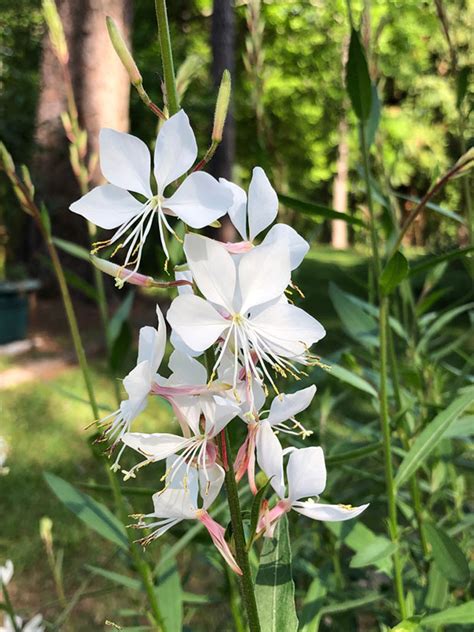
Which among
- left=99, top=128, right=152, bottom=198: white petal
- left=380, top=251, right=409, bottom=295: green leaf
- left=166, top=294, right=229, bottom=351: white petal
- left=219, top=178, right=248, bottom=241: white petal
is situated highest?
left=99, top=128, right=152, bottom=198: white petal

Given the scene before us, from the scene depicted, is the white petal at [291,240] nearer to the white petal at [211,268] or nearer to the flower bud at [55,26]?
the white petal at [211,268]

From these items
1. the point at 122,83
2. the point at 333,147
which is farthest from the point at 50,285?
Answer: the point at 333,147

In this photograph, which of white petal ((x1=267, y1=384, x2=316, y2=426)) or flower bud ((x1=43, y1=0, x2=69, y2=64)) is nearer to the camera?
white petal ((x1=267, y1=384, x2=316, y2=426))

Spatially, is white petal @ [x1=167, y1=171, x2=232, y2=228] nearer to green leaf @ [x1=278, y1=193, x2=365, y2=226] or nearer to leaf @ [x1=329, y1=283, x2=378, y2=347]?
green leaf @ [x1=278, y1=193, x2=365, y2=226]

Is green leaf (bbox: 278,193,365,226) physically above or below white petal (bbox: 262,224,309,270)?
below

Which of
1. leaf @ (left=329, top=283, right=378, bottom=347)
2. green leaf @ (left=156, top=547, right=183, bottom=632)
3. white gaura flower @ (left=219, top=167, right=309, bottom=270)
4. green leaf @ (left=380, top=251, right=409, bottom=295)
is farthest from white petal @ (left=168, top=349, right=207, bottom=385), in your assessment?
leaf @ (left=329, top=283, right=378, bottom=347)

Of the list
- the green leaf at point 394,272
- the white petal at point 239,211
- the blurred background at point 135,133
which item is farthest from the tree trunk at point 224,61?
the white petal at point 239,211
